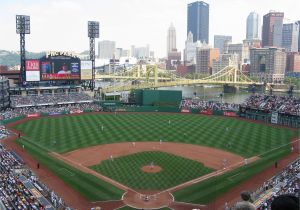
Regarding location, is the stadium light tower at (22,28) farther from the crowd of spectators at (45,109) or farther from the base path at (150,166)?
the base path at (150,166)

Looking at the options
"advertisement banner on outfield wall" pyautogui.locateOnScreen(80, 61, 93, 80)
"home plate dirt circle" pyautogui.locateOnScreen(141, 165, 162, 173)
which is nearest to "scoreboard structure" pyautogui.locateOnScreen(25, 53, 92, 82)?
"advertisement banner on outfield wall" pyautogui.locateOnScreen(80, 61, 93, 80)

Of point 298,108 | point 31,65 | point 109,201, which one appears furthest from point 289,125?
point 31,65

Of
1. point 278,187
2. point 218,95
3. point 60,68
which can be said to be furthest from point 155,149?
point 218,95

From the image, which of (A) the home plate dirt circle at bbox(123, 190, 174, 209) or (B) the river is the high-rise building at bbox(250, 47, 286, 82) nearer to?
(B) the river

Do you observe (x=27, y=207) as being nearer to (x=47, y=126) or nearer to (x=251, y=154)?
(x=251, y=154)

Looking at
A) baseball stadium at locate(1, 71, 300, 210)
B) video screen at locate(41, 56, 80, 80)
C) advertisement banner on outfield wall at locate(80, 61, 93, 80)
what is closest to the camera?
baseball stadium at locate(1, 71, 300, 210)

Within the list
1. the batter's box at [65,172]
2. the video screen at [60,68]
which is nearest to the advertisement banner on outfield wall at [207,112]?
the video screen at [60,68]

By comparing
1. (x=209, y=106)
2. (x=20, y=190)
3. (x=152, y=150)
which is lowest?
(x=152, y=150)

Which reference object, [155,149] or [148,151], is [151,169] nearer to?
[148,151]
